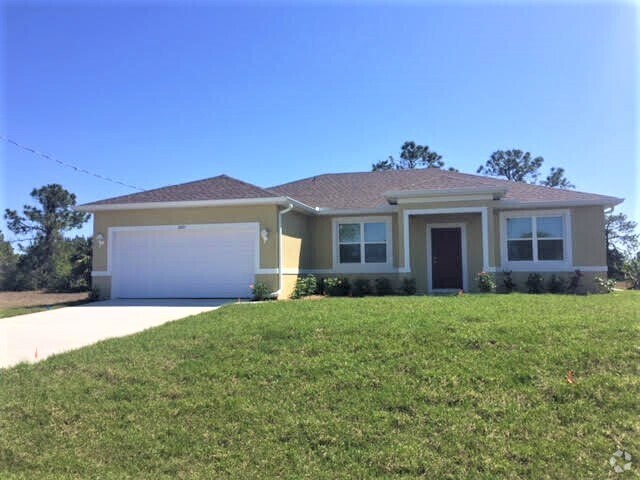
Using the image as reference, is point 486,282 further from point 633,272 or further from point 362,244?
point 633,272

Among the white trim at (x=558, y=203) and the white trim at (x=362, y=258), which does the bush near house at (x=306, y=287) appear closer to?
the white trim at (x=362, y=258)

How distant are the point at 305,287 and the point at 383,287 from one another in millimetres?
2501

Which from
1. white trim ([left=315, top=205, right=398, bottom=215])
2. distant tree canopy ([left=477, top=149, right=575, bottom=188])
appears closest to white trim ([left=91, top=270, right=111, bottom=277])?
white trim ([left=315, top=205, right=398, bottom=215])

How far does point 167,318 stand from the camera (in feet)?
32.7

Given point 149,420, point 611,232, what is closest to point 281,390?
point 149,420

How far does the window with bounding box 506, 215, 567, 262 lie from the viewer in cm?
1496

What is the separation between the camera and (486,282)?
13781mm

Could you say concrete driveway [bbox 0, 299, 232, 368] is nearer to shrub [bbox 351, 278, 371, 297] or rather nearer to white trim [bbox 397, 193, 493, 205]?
shrub [bbox 351, 278, 371, 297]

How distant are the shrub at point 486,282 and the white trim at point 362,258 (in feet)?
10.1

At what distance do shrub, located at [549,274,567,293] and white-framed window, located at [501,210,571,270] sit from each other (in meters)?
0.53

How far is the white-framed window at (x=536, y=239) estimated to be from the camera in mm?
14883

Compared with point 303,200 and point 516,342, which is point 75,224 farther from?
point 516,342

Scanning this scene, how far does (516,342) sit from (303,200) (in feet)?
41.6

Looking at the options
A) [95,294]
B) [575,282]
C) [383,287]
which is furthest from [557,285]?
[95,294]
